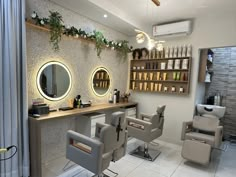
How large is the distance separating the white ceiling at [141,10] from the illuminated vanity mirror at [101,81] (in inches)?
40.7

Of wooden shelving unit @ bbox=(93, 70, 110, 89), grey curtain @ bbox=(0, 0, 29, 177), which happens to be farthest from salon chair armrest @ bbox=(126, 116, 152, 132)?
grey curtain @ bbox=(0, 0, 29, 177)

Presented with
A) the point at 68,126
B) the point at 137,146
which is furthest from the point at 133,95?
the point at 68,126

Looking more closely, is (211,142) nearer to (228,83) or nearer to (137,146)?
(137,146)

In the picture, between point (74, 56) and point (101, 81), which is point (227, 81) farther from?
point (74, 56)

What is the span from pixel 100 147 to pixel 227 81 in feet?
12.8

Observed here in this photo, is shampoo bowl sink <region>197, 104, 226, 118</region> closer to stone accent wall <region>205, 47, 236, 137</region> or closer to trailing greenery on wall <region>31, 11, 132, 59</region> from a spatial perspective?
stone accent wall <region>205, 47, 236, 137</region>

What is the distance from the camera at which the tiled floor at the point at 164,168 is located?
2.42 meters

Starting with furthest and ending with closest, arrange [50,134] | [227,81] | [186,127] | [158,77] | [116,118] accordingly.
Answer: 1. [227,81]
2. [158,77]
3. [186,127]
4. [50,134]
5. [116,118]

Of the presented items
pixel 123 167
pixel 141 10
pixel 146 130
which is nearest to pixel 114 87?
pixel 146 130

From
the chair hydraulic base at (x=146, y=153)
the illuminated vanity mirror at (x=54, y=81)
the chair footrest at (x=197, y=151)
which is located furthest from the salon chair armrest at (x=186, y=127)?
the illuminated vanity mirror at (x=54, y=81)

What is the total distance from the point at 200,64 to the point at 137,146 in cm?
222

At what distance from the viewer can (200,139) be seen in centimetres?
292

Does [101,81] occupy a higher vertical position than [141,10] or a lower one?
lower

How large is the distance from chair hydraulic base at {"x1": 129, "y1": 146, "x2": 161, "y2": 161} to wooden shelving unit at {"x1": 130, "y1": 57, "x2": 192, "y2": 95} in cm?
136
